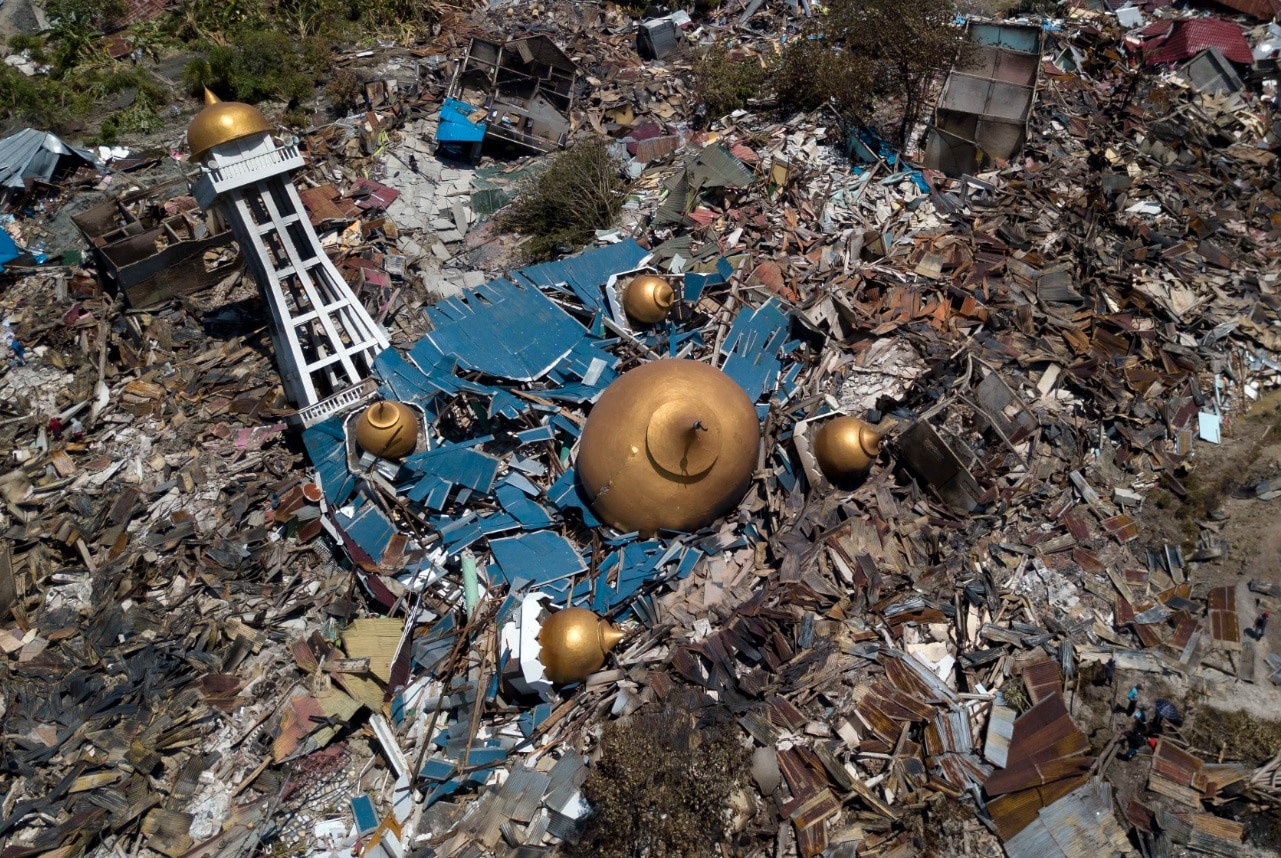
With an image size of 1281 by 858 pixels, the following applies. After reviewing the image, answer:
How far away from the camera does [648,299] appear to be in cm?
1254

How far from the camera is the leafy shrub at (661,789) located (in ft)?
26.2

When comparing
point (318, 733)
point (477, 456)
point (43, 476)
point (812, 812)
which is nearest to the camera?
point (812, 812)

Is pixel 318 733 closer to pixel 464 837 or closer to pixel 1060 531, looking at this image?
pixel 464 837

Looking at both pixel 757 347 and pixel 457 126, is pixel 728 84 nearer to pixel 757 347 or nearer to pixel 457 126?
pixel 457 126

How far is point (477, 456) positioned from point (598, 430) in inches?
75.9

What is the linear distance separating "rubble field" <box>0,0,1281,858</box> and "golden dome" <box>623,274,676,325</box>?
29cm

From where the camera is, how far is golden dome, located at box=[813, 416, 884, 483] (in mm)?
10484

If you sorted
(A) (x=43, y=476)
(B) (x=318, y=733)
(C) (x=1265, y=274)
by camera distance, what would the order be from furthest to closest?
(C) (x=1265, y=274), (A) (x=43, y=476), (B) (x=318, y=733)

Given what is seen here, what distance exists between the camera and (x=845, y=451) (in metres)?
10.5

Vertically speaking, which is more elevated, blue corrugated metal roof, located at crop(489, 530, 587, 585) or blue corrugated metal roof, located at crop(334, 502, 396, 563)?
blue corrugated metal roof, located at crop(489, 530, 587, 585)

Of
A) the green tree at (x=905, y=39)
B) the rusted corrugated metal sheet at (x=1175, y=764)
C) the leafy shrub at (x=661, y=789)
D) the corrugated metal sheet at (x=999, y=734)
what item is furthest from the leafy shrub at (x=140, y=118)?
the rusted corrugated metal sheet at (x=1175, y=764)

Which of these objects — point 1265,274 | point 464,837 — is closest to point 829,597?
point 464,837

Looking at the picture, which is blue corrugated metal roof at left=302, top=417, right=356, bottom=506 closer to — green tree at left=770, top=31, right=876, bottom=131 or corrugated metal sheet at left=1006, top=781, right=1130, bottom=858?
corrugated metal sheet at left=1006, top=781, right=1130, bottom=858

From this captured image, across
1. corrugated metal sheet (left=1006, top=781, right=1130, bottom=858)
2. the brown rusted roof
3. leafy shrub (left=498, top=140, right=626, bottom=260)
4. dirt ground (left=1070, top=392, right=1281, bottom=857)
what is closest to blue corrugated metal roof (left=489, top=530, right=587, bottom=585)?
corrugated metal sheet (left=1006, top=781, right=1130, bottom=858)
